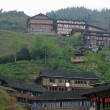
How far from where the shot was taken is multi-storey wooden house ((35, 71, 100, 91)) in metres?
71.0

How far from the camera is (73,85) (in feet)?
236

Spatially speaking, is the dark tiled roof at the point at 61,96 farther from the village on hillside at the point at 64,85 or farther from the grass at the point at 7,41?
the grass at the point at 7,41

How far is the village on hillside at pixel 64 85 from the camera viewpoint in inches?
1154

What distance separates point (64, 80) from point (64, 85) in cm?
89

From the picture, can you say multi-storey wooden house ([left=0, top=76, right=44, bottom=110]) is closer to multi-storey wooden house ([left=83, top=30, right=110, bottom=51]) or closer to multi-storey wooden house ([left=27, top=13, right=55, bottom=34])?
multi-storey wooden house ([left=83, top=30, right=110, bottom=51])

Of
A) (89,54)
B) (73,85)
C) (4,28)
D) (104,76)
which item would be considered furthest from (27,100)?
(4,28)

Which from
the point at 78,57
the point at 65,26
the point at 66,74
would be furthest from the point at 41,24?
the point at 66,74

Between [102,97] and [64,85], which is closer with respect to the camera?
[102,97]

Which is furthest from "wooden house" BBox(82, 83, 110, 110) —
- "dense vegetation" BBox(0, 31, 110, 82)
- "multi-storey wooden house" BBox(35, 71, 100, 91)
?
"dense vegetation" BBox(0, 31, 110, 82)

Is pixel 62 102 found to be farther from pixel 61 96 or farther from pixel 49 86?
pixel 49 86

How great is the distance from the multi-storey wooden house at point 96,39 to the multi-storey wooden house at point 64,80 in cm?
3688

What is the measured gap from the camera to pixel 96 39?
11200cm

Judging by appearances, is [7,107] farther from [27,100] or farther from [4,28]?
[4,28]

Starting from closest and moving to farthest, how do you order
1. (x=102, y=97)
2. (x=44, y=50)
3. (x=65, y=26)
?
1. (x=102, y=97)
2. (x=44, y=50)
3. (x=65, y=26)
